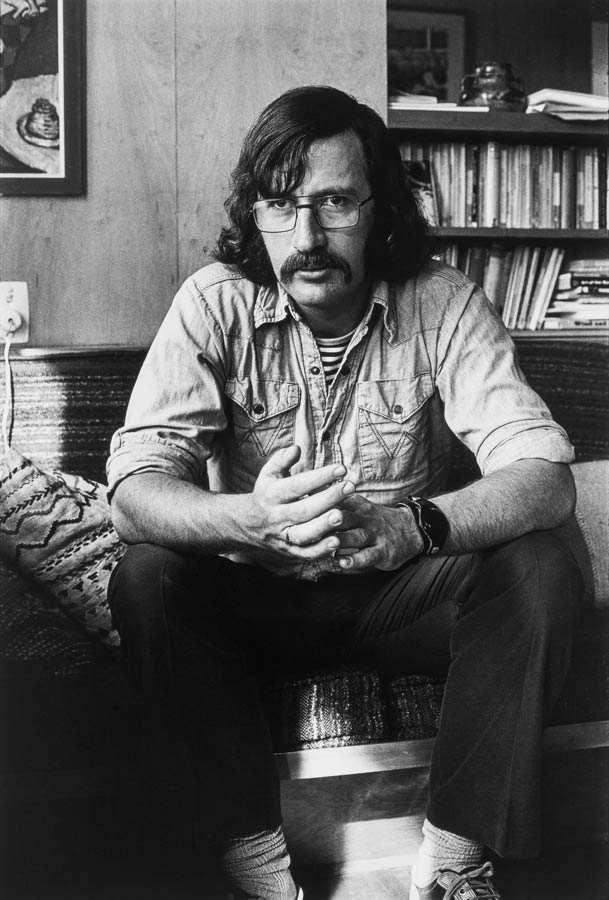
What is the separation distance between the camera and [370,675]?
1312 millimetres

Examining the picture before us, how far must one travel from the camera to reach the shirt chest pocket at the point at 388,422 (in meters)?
1.43

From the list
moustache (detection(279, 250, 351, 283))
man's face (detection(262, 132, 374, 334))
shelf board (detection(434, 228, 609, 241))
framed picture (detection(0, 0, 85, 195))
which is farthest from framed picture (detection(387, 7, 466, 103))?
moustache (detection(279, 250, 351, 283))

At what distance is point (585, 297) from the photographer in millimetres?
2236

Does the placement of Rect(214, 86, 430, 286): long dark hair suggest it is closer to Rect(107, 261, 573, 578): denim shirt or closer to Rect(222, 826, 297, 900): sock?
Rect(107, 261, 573, 578): denim shirt

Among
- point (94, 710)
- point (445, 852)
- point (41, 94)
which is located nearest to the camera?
point (445, 852)

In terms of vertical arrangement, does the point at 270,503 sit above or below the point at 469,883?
above

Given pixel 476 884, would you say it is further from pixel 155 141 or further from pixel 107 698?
pixel 155 141

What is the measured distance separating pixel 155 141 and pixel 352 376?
2.58 feet

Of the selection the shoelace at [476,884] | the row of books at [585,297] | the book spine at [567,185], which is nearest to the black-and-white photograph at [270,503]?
the shoelace at [476,884]

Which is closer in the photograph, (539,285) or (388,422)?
(388,422)

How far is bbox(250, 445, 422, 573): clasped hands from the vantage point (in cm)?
108

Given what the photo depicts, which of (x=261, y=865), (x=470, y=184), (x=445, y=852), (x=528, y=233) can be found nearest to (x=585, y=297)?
(x=528, y=233)

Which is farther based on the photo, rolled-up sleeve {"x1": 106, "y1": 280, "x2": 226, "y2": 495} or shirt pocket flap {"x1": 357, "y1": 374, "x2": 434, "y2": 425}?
shirt pocket flap {"x1": 357, "y1": 374, "x2": 434, "y2": 425}

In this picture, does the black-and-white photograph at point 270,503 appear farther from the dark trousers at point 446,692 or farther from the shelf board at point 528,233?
the shelf board at point 528,233
